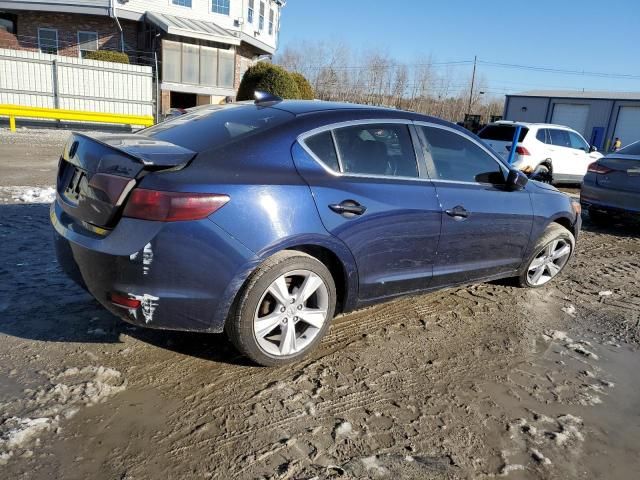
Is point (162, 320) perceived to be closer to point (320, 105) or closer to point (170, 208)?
point (170, 208)

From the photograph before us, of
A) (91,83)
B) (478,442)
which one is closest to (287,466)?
(478,442)

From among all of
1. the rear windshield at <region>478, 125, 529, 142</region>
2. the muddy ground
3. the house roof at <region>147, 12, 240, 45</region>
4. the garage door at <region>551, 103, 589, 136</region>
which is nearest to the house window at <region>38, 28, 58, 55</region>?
the house roof at <region>147, 12, 240, 45</region>

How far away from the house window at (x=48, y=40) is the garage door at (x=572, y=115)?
105 ft

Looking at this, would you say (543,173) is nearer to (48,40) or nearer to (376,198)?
(376,198)

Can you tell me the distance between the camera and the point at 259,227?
9.35 feet

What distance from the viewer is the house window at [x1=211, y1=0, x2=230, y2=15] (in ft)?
88.6

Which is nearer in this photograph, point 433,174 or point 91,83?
point 433,174

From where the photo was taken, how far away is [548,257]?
16.7ft

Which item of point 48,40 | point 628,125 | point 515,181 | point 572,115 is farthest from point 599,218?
point 572,115

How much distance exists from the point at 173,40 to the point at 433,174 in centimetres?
2398

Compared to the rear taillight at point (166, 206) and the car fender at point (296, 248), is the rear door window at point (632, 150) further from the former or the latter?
the rear taillight at point (166, 206)

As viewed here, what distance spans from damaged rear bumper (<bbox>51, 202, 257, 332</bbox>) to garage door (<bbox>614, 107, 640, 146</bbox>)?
35.6m

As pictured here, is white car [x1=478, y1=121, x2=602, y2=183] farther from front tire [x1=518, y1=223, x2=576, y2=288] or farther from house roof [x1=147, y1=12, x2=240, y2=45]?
house roof [x1=147, y1=12, x2=240, y2=45]

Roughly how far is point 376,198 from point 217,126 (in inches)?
46.4
